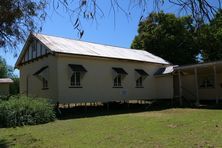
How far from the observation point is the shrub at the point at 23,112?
58.7 feet

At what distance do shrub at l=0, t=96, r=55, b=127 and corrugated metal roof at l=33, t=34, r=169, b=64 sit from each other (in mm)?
5725

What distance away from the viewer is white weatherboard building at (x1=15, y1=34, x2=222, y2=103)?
24.7 metres

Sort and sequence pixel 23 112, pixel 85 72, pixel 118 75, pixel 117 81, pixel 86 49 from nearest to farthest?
pixel 23 112 < pixel 85 72 < pixel 86 49 < pixel 118 75 < pixel 117 81

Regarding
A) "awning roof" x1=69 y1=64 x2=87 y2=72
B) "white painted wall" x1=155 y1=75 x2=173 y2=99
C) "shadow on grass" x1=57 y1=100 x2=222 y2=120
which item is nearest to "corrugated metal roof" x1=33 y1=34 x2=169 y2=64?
"awning roof" x1=69 y1=64 x2=87 y2=72

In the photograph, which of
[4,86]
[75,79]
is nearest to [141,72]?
[75,79]

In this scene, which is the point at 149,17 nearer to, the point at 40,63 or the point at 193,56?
the point at 40,63

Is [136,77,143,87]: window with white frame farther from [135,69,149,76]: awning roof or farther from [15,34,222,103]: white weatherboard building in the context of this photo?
[135,69,149,76]: awning roof

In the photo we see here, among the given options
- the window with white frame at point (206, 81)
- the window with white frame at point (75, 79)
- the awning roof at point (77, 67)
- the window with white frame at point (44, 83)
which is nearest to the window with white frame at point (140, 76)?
the window with white frame at point (206, 81)

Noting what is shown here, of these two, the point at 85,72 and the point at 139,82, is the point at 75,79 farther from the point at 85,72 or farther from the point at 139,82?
the point at 139,82

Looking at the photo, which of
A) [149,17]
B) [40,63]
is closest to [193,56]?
[40,63]

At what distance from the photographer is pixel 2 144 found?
11.9m

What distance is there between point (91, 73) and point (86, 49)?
7.36 ft

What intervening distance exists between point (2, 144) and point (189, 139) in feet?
20.3

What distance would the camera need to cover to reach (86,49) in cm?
2750
